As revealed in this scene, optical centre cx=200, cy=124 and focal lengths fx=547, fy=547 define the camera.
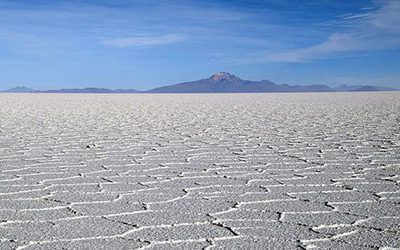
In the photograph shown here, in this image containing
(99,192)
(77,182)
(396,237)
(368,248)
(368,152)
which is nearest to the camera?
(368,248)

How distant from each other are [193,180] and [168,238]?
4.30 ft

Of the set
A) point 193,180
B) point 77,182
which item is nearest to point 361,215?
point 193,180

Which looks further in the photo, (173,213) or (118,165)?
(118,165)

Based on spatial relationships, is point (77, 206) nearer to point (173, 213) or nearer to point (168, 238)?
point (173, 213)

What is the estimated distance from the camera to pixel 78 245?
6.52 ft

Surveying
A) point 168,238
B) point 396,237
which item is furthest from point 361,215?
point 168,238

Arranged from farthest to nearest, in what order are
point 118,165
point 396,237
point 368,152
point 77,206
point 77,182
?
point 368,152 → point 118,165 → point 77,182 → point 77,206 → point 396,237

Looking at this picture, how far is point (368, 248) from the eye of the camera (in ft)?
6.44

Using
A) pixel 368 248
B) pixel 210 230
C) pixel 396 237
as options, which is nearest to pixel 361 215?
pixel 396 237

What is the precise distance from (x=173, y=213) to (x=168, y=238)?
0.41 metres

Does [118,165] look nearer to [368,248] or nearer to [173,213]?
[173,213]

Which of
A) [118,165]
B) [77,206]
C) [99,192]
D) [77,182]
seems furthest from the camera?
[118,165]

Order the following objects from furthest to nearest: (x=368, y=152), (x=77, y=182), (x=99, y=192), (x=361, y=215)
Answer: (x=368, y=152)
(x=77, y=182)
(x=99, y=192)
(x=361, y=215)

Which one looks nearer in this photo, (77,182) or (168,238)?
(168,238)
